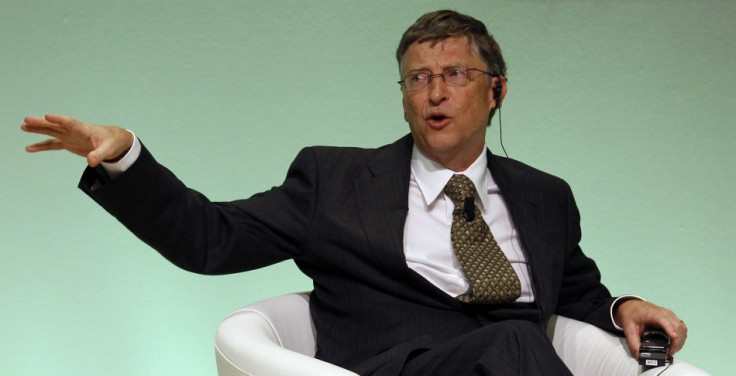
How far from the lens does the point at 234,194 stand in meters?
3.12

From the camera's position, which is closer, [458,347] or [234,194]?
[458,347]

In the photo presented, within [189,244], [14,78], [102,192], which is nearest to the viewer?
[102,192]

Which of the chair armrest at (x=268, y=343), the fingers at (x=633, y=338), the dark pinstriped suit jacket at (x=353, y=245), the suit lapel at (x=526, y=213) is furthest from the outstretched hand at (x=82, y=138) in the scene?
the fingers at (x=633, y=338)

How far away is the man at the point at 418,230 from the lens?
6.89 feet

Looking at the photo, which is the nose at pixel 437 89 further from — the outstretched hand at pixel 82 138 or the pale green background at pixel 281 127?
the pale green background at pixel 281 127

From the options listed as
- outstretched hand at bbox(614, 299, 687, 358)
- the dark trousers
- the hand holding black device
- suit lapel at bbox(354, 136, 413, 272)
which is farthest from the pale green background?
the dark trousers

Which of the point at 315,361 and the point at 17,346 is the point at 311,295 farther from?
the point at 17,346

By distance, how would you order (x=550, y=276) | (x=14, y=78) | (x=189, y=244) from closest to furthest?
1. (x=189, y=244)
2. (x=550, y=276)
3. (x=14, y=78)

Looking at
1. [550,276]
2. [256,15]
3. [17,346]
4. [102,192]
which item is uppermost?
[256,15]

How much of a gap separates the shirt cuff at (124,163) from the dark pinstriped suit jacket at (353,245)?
8 cm

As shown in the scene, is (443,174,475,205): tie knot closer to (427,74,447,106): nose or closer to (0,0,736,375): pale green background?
(427,74,447,106): nose

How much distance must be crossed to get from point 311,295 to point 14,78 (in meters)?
1.27

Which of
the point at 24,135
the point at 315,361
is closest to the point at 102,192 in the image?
the point at 315,361

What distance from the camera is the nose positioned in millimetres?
2305
